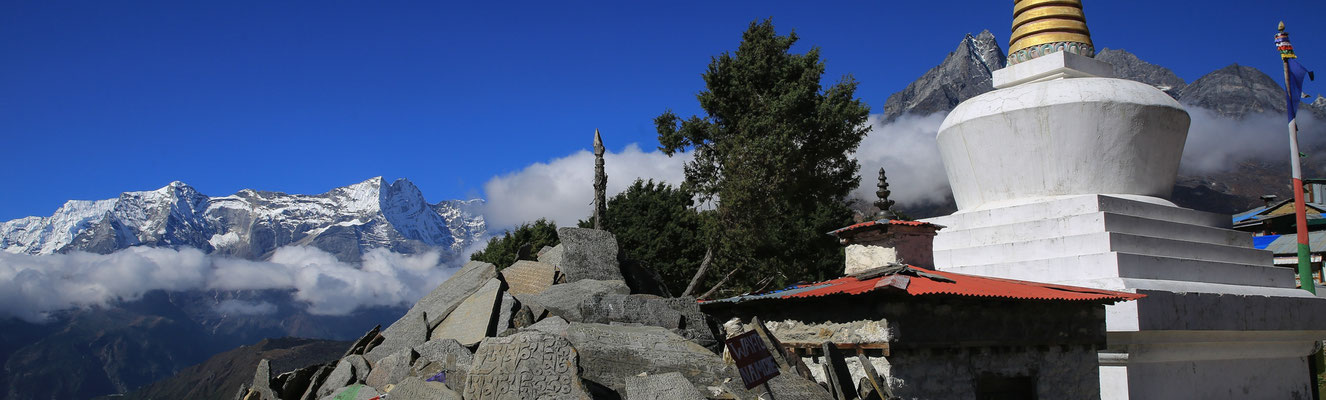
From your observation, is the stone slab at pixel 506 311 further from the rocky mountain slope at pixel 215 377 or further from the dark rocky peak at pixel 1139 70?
the dark rocky peak at pixel 1139 70

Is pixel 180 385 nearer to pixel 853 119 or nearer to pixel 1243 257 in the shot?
pixel 853 119

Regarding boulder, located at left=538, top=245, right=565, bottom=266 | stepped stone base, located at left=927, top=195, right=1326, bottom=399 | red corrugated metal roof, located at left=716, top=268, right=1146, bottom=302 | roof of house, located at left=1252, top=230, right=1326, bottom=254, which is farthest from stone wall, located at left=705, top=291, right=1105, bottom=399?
roof of house, located at left=1252, top=230, right=1326, bottom=254

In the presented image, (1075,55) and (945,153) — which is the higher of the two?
(1075,55)

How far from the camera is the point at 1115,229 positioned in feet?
49.8

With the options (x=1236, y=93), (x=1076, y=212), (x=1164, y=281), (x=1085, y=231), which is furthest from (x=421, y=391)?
(x=1236, y=93)

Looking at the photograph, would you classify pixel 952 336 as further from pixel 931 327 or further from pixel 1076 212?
pixel 1076 212

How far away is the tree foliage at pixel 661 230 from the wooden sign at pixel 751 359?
17.1 m

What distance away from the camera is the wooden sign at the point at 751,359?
930 cm

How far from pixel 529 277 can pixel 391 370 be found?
4.10m

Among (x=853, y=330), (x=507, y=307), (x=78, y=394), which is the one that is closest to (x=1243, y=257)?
(x=853, y=330)

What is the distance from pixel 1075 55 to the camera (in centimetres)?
1816

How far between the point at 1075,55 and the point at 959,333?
30.3 feet

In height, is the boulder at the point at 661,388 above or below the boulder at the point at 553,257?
below

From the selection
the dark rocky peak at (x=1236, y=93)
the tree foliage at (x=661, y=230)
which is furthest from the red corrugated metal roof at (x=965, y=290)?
the dark rocky peak at (x=1236, y=93)
